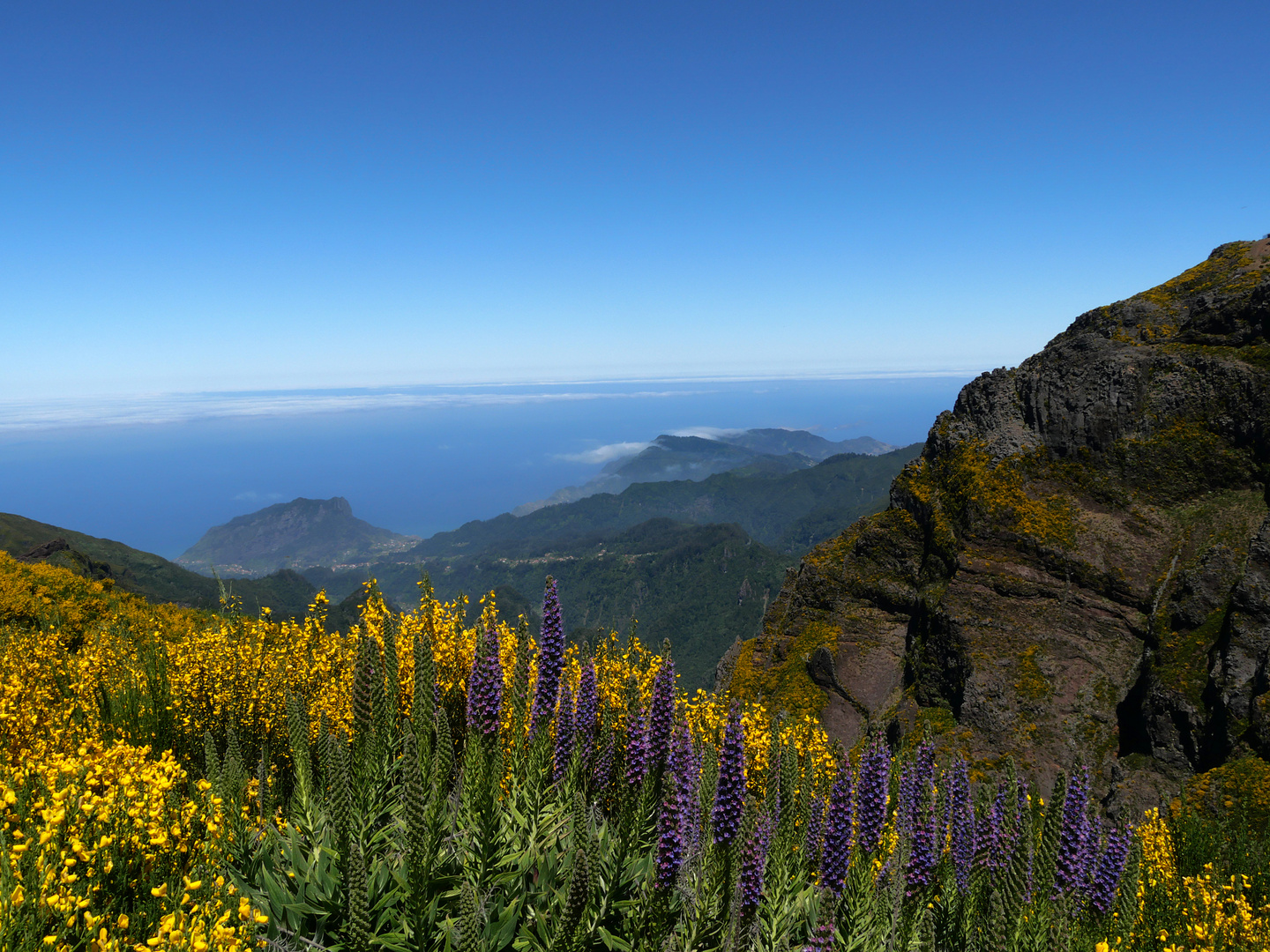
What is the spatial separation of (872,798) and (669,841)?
3072mm

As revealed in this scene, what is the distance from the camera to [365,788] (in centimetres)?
551

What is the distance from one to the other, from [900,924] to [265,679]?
1108 centimetres

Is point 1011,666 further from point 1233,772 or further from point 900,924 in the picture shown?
point 900,924

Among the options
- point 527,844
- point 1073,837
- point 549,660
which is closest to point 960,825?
point 1073,837

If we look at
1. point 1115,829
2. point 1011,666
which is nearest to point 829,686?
point 1011,666

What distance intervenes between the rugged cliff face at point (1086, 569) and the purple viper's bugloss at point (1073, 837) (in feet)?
75.2

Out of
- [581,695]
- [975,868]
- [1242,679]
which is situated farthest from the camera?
[1242,679]

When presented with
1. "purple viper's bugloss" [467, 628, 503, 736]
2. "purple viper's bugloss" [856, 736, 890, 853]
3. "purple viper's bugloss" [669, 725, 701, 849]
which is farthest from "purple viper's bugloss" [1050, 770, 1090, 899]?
"purple viper's bugloss" [467, 628, 503, 736]

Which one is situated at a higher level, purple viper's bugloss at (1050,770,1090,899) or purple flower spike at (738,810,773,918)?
purple flower spike at (738,810,773,918)

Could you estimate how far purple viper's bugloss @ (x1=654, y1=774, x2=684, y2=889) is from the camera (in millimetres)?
4812

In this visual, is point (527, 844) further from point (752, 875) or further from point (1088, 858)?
point (1088, 858)

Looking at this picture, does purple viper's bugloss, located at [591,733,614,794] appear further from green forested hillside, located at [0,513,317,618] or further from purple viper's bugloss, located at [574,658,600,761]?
green forested hillside, located at [0,513,317,618]

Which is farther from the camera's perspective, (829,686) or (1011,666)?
(829,686)

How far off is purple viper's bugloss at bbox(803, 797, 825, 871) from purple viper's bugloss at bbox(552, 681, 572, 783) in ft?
9.42
